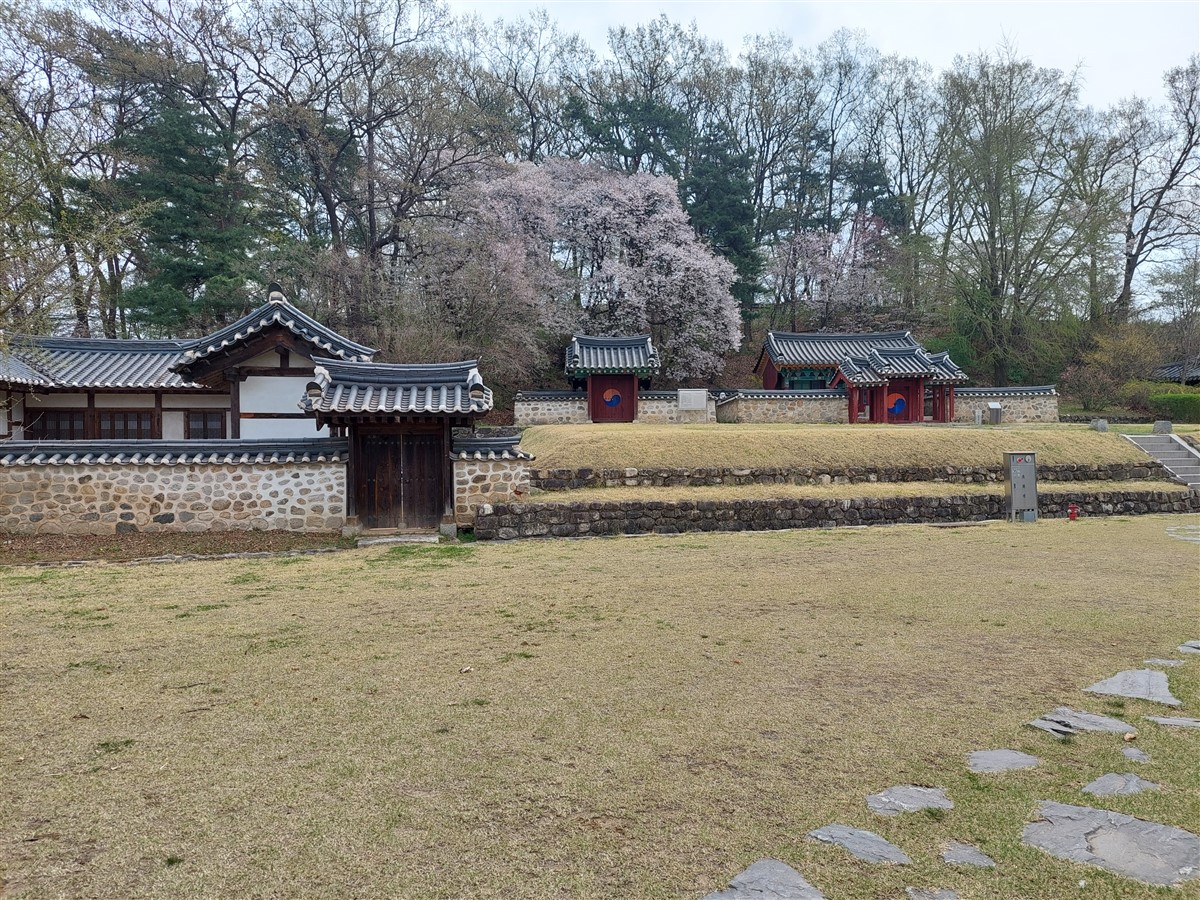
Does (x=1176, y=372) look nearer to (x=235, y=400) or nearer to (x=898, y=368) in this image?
(x=898, y=368)

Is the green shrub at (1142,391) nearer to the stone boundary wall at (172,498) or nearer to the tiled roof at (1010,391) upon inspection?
the tiled roof at (1010,391)

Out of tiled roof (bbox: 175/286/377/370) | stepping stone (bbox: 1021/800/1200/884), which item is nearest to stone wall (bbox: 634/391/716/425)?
tiled roof (bbox: 175/286/377/370)

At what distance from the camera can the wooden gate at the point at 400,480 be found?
43.0 ft

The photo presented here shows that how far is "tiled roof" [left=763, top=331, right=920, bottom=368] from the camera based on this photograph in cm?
3278

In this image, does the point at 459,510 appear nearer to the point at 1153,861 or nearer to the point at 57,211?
the point at 1153,861

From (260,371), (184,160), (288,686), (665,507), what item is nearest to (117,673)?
(288,686)

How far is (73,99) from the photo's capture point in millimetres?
25469

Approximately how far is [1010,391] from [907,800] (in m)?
32.1

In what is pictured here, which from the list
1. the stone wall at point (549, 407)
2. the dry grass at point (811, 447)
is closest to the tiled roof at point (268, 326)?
the dry grass at point (811, 447)

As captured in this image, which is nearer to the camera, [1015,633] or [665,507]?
[1015,633]

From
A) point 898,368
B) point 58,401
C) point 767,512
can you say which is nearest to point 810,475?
point 767,512

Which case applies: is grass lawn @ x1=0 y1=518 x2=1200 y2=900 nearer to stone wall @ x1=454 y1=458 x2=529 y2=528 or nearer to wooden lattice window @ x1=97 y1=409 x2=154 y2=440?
stone wall @ x1=454 y1=458 x2=529 y2=528

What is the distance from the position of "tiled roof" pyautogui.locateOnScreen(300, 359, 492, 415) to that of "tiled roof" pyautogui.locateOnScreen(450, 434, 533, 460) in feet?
3.35

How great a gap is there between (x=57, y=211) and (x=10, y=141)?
9717 millimetres
